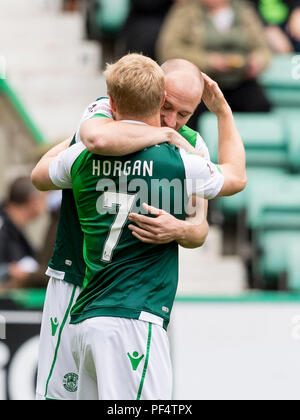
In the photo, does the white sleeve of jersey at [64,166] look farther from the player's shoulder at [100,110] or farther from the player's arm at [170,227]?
the player's arm at [170,227]

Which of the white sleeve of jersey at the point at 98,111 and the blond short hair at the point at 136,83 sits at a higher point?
the blond short hair at the point at 136,83

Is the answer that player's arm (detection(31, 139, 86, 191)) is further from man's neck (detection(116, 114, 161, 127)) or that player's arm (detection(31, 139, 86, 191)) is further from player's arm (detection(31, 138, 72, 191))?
man's neck (detection(116, 114, 161, 127))

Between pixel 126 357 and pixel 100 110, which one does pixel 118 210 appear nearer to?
pixel 100 110

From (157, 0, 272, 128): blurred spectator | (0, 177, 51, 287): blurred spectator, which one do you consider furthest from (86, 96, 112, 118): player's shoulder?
(157, 0, 272, 128): blurred spectator

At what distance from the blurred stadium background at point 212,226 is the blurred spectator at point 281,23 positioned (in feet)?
0.60

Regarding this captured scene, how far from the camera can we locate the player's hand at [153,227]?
3100 mm

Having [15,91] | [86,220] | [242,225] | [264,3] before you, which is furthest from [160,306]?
[264,3]

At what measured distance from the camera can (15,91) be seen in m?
7.80

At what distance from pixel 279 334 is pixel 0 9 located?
474 centimetres

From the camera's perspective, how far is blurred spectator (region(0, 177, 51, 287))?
5.89 meters

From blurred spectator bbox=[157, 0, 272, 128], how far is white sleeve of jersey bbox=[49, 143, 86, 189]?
3.77 meters

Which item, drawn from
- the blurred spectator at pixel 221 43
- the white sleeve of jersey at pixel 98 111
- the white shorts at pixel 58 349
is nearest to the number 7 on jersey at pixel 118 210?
the white sleeve of jersey at pixel 98 111

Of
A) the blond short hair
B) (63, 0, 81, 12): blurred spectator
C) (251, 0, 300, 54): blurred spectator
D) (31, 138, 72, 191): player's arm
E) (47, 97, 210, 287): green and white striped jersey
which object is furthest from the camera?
(63, 0, 81, 12): blurred spectator

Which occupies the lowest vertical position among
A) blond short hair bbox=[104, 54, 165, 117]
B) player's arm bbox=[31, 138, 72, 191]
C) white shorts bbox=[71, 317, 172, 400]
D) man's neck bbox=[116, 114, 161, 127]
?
white shorts bbox=[71, 317, 172, 400]
